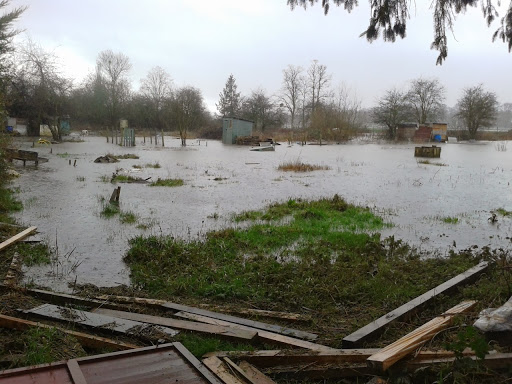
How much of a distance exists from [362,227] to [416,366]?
568 cm

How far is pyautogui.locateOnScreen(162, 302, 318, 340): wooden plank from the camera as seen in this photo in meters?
4.12

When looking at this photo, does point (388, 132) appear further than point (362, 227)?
Yes

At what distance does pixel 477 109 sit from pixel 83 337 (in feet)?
196

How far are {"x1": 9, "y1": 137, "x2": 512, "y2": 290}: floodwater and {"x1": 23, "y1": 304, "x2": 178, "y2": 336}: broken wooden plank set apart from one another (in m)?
1.07

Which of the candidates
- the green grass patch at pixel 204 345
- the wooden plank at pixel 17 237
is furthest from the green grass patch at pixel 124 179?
the green grass patch at pixel 204 345

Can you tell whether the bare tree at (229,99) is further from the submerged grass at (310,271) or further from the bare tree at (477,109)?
the submerged grass at (310,271)

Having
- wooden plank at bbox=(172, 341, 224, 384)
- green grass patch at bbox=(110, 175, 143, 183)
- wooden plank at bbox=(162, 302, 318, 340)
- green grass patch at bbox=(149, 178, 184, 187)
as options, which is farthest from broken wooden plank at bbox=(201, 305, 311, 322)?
green grass patch at bbox=(110, 175, 143, 183)

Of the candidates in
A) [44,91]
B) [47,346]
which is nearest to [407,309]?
[47,346]

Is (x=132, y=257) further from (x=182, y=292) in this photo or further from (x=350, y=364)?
(x=350, y=364)

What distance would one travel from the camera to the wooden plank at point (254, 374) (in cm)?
318

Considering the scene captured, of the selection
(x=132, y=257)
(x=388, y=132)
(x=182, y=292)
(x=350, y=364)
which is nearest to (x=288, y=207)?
(x=132, y=257)

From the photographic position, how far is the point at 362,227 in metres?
8.66

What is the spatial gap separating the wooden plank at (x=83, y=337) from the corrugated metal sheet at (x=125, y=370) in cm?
31

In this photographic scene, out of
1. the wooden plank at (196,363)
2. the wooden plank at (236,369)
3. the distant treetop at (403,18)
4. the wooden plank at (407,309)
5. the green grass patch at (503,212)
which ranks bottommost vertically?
the wooden plank at (236,369)
